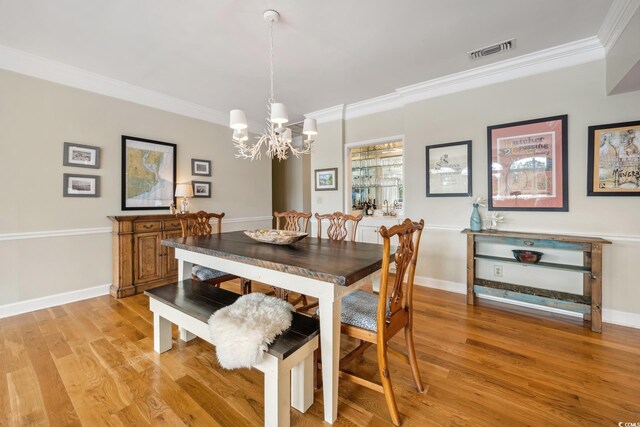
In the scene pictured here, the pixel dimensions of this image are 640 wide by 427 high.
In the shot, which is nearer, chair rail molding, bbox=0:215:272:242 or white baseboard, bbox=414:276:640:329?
white baseboard, bbox=414:276:640:329

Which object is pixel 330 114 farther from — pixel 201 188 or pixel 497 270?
pixel 497 270

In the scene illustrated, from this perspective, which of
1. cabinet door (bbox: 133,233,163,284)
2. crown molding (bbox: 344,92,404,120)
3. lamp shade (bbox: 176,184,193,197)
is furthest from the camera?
crown molding (bbox: 344,92,404,120)

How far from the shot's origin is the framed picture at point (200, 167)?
423cm

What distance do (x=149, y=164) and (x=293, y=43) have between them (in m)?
2.61

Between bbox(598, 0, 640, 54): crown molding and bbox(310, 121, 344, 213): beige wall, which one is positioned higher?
bbox(598, 0, 640, 54): crown molding

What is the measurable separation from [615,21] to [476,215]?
1.95 m

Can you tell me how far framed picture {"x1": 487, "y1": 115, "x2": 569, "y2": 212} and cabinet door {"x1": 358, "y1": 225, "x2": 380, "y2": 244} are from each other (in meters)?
1.64

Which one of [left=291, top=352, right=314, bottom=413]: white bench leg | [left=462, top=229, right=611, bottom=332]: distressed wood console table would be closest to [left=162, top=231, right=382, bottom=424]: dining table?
[left=291, top=352, right=314, bottom=413]: white bench leg

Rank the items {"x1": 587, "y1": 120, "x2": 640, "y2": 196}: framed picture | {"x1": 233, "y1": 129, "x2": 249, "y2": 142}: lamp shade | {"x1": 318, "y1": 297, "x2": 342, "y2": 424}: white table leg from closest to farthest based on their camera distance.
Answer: {"x1": 318, "y1": 297, "x2": 342, "y2": 424}: white table leg → {"x1": 233, "y1": 129, "x2": 249, "y2": 142}: lamp shade → {"x1": 587, "y1": 120, "x2": 640, "y2": 196}: framed picture

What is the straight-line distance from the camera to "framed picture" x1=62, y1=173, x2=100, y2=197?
10.1 ft

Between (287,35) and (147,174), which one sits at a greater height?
(287,35)

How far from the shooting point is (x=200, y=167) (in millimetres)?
4309

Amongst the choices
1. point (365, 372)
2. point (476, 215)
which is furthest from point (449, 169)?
point (365, 372)

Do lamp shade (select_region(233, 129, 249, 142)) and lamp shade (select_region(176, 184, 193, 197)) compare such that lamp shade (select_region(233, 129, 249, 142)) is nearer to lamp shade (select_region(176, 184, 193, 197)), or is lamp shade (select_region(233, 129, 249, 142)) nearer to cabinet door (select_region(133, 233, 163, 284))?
lamp shade (select_region(176, 184, 193, 197))
